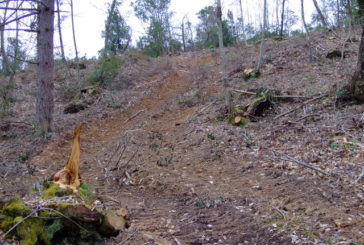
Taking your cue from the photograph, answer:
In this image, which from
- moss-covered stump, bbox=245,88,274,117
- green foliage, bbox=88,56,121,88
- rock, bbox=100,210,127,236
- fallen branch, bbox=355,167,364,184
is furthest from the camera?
green foliage, bbox=88,56,121,88

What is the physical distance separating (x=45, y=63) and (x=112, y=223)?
596cm

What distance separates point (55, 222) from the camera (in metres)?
3.24

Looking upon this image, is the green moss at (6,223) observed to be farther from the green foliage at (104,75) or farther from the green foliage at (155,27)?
the green foliage at (155,27)

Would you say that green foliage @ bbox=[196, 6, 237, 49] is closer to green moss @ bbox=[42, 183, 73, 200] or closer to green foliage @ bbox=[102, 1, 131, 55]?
green foliage @ bbox=[102, 1, 131, 55]

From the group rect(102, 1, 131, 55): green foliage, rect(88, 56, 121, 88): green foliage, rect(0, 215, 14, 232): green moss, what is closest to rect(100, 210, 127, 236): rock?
rect(0, 215, 14, 232): green moss

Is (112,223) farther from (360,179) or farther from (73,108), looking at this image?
(73,108)

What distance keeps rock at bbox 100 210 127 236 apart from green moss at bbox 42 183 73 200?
589 millimetres

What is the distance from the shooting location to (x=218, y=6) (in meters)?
8.66

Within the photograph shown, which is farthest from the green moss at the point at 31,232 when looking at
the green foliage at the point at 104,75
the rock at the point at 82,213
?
the green foliage at the point at 104,75

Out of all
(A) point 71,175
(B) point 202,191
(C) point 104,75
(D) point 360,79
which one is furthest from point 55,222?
(C) point 104,75

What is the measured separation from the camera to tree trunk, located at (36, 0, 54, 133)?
829cm

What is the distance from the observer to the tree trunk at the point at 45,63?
8.29 metres

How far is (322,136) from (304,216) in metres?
2.94

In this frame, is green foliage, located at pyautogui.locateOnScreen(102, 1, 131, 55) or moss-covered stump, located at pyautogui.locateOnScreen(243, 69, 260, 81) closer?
moss-covered stump, located at pyautogui.locateOnScreen(243, 69, 260, 81)
